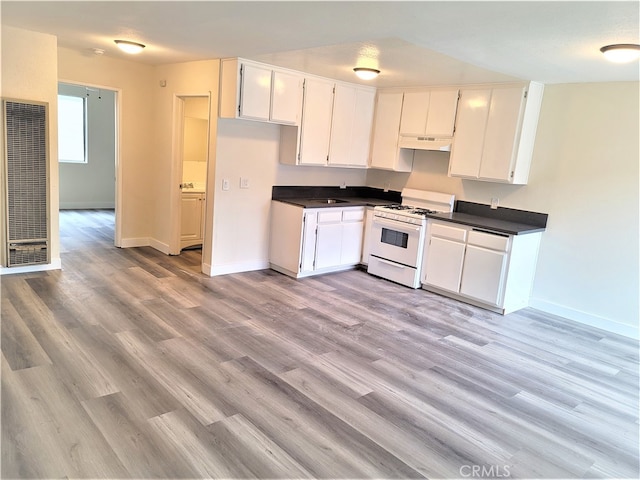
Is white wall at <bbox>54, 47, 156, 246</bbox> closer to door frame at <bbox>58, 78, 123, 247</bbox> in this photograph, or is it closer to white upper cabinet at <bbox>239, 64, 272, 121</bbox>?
door frame at <bbox>58, 78, 123, 247</bbox>

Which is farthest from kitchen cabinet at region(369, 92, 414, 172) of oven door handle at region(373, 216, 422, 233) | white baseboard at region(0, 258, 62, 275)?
white baseboard at region(0, 258, 62, 275)

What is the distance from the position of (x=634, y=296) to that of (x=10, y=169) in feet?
20.2

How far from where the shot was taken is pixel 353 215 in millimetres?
5875

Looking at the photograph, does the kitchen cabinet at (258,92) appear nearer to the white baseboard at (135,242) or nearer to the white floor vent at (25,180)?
the white floor vent at (25,180)

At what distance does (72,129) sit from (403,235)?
273 inches

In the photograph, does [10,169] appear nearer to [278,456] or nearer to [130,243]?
[130,243]

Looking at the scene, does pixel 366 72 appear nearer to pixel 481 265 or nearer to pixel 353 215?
pixel 353 215

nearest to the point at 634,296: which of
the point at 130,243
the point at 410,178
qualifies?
the point at 410,178

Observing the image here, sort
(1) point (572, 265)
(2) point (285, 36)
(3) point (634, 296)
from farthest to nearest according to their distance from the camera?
(1) point (572, 265) < (3) point (634, 296) < (2) point (285, 36)

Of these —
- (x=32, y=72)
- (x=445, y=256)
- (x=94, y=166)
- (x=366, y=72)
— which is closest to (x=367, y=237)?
(x=445, y=256)

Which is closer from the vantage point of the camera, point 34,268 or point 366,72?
point 366,72

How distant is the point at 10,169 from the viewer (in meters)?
4.47

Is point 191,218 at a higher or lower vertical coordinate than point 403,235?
lower

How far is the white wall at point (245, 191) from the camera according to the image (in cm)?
515
